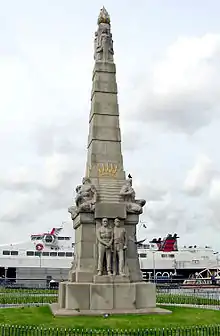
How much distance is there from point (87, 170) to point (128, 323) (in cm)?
789

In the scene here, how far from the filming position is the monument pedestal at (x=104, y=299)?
1744 cm

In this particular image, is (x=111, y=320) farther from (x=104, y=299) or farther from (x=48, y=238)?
(x=48, y=238)

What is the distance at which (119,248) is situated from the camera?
59.8ft

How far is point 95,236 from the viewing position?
18.8 metres

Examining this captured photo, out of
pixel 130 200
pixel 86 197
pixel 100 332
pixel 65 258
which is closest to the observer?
pixel 100 332

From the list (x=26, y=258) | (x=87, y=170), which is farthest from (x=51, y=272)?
(x=87, y=170)

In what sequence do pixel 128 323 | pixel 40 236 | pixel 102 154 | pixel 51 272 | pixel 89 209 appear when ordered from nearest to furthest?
pixel 128 323
pixel 89 209
pixel 102 154
pixel 51 272
pixel 40 236

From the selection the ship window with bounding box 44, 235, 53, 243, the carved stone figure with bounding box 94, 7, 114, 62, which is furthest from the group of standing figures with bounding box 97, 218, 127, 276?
the ship window with bounding box 44, 235, 53, 243

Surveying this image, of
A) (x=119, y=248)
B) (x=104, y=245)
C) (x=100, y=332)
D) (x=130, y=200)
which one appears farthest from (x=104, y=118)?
(x=100, y=332)

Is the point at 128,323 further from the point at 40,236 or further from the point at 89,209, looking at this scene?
the point at 40,236

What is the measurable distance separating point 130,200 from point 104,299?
4276 mm

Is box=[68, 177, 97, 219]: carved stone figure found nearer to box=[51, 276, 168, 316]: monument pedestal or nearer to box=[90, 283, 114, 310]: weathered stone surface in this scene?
box=[51, 276, 168, 316]: monument pedestal

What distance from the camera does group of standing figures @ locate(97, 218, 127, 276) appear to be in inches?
717

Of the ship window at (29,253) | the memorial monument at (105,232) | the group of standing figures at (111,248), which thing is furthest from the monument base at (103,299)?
the ship window at (29,253)
